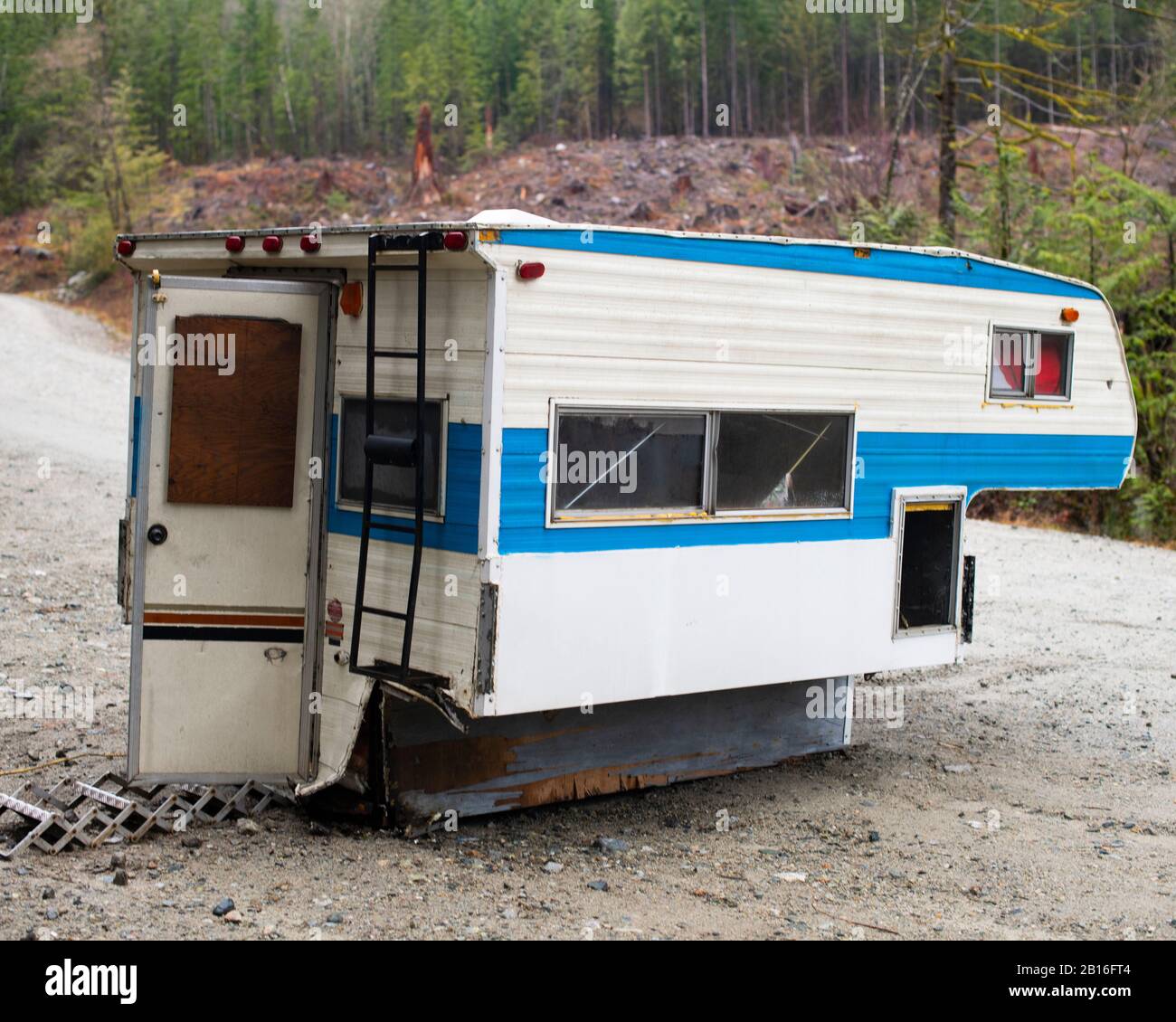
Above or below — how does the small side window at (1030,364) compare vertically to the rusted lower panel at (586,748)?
above

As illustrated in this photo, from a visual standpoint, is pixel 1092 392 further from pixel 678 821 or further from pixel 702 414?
pixel 678 821

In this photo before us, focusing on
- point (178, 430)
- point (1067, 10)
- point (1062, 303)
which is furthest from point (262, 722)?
point (1067, 10)

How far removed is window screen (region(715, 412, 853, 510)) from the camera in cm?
649

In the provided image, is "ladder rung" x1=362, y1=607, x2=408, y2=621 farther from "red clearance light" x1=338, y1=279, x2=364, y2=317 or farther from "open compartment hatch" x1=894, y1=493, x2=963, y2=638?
"open compartment hatch" x1=894, y1=493, x2=963, y2=638

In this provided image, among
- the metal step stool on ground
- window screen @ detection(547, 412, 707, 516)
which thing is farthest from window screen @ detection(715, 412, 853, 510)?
the metal step stool on ground

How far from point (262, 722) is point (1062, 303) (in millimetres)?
5152

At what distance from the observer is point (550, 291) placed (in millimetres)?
5723

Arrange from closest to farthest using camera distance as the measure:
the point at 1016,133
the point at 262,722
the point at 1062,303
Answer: the point at 262,722 → the point at 1062,303 → the point at 1016,133

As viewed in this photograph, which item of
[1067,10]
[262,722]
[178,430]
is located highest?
[1067,10]

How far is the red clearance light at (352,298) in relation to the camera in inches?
245

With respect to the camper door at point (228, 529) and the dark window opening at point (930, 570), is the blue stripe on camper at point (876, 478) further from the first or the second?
the camper door at point (228, 529)

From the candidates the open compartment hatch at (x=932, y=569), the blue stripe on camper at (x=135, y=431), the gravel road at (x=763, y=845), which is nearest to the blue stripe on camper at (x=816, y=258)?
the open compartment hatch at (x=932, y=569)

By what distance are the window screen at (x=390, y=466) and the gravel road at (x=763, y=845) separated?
5.14 ft

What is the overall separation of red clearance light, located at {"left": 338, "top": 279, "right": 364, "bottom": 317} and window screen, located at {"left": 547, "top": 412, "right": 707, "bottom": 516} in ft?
3.84
